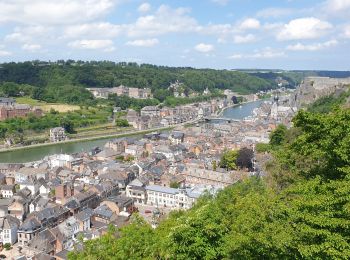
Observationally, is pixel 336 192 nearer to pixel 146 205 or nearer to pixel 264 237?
pixel 264 237

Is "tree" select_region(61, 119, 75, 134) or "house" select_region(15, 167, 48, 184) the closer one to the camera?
"house" select_region(15, 167, 48, 184)

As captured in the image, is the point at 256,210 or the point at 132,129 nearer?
the point at 256,210

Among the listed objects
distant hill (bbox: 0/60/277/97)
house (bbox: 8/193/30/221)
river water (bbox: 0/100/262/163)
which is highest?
distant hill (bbox: 0/60/277/97)

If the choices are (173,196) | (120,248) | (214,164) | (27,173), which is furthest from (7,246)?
(214,164)

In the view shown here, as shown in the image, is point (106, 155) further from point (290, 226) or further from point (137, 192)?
point (290, 226)

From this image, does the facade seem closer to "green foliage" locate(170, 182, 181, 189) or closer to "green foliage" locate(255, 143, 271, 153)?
"green foliage" locate(255, 143, 271, 153)

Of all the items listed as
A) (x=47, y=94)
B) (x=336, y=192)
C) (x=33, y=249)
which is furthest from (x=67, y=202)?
(x=47, y=94)

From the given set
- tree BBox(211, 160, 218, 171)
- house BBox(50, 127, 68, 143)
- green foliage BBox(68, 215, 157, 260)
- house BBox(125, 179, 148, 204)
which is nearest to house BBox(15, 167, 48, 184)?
house BBox(125, 179, 148, 204)

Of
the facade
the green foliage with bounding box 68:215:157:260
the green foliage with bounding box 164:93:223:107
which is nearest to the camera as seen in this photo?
the green foliage with bounding box 68:215:157:260
